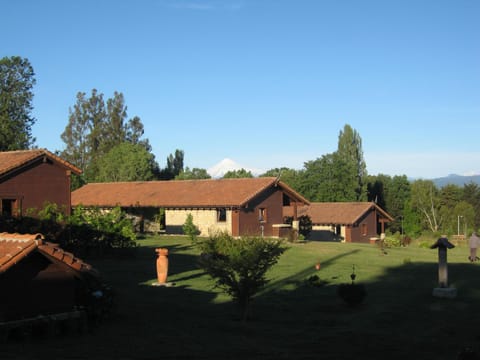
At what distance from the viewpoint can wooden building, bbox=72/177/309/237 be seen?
43125 mm

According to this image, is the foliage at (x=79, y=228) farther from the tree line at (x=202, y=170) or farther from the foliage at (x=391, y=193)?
the foliage at (x=391, y=193)

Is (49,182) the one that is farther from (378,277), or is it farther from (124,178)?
(124,178)

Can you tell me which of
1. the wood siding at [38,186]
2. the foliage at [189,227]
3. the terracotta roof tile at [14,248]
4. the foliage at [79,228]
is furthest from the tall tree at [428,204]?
the terracotta roof tile at [14,248]

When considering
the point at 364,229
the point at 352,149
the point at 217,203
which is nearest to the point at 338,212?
the point at 364,229

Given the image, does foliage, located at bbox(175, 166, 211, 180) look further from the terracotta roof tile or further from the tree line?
the terracotta roof tile

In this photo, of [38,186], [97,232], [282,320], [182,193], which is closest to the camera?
[282,320]

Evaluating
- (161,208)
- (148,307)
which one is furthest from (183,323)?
(161,208)

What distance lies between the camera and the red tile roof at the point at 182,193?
144ft

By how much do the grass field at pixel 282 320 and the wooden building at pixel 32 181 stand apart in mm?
8311

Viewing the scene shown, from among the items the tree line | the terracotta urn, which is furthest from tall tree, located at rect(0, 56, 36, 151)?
the terracotta urn

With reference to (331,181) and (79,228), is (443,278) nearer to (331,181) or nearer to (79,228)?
(79,228)

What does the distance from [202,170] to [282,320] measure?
76324 mm

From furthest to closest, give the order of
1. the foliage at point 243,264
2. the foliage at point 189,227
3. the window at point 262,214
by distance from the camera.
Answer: the window at point 262,214 < the foliage at point 189,227 < the foliage at point 243,264

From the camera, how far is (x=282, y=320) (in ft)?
53.4
